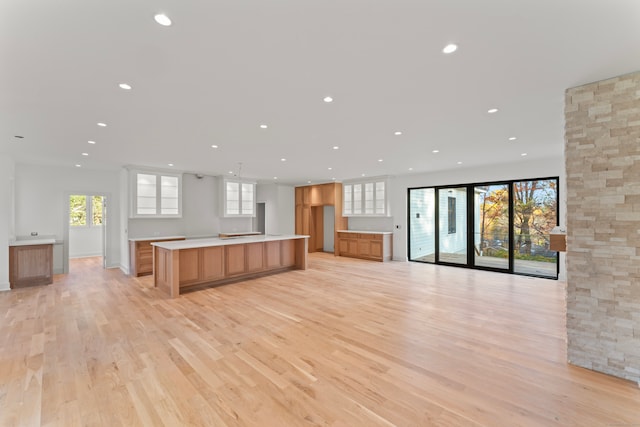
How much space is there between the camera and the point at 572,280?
102 inches

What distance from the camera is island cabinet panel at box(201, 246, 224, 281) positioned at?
530cm

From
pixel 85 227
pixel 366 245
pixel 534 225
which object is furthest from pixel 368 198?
pixel 85 227

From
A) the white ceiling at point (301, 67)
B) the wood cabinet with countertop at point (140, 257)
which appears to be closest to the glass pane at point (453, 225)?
the white ceiling at point (301, 67)

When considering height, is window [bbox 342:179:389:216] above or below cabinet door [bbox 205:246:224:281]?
above

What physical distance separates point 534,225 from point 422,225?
270 cm

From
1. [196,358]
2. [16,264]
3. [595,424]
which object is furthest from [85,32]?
[16,264]

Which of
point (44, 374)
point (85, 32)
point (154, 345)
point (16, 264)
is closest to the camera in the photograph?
point (85, 32)

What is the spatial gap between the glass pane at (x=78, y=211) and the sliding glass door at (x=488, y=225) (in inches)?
421

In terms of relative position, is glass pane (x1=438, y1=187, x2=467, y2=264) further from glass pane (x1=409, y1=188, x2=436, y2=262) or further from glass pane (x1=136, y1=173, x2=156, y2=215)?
glass pane (x1=136, y1=173, x2=156, y2=215)

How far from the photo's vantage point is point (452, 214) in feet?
24.8

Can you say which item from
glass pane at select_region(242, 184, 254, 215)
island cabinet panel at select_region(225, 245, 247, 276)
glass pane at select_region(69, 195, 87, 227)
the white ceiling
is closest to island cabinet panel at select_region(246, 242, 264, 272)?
island cabinet panel at select_region(225, 245, 247, 276)

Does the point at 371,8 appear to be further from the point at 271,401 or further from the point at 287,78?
the point at 271,401

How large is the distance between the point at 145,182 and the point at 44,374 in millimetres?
5203

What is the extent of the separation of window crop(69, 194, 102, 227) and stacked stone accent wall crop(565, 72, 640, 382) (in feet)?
38.7
